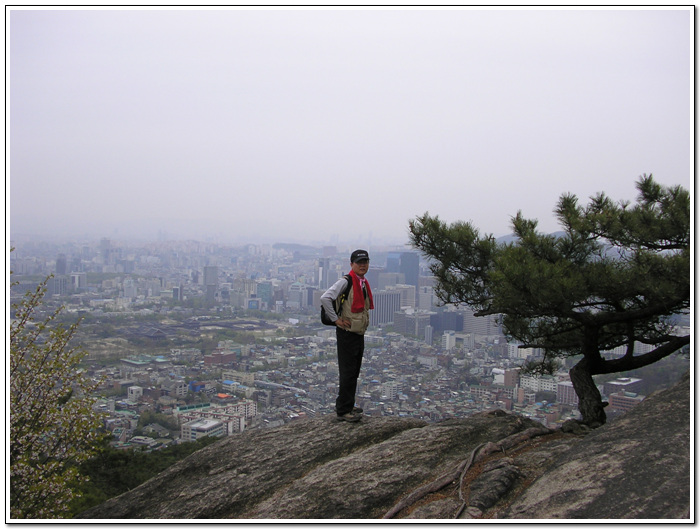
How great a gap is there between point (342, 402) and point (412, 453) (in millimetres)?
1047

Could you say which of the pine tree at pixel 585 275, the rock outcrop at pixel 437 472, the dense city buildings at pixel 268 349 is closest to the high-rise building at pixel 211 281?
the dense city buildings at pixel 268 349

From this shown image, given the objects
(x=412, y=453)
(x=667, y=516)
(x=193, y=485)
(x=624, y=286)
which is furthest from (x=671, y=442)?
(x=193, y=485)

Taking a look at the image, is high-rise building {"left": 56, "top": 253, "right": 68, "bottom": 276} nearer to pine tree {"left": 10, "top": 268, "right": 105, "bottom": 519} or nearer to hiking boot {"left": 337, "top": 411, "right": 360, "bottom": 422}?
pine tree {"left": 10, "top": 268, "right": 105, "bottom": 519}

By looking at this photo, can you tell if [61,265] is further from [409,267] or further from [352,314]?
[352,314]

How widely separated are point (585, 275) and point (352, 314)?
2.24 metres

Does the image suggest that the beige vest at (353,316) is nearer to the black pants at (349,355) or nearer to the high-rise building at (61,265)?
the black pants at (349,355)

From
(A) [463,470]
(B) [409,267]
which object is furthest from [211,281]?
(A) [463,470]

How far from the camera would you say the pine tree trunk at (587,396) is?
552cm

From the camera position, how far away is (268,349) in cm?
2091

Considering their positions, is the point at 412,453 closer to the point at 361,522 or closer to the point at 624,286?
the point at 361,522

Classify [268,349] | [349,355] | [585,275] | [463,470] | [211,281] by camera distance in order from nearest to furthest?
[463,470] < [585,275] < [349,355] < [268,349] < [211,281]

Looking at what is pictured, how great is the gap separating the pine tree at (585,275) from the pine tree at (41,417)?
408 centimetres

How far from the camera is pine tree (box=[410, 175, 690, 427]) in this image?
4.57m

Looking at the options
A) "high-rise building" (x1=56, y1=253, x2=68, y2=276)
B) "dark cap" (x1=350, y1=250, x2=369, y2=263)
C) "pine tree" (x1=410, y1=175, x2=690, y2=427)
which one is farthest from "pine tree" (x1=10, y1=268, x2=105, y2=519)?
"high-rise building" (x1=56, y1=253, x2=68, y2=276)
